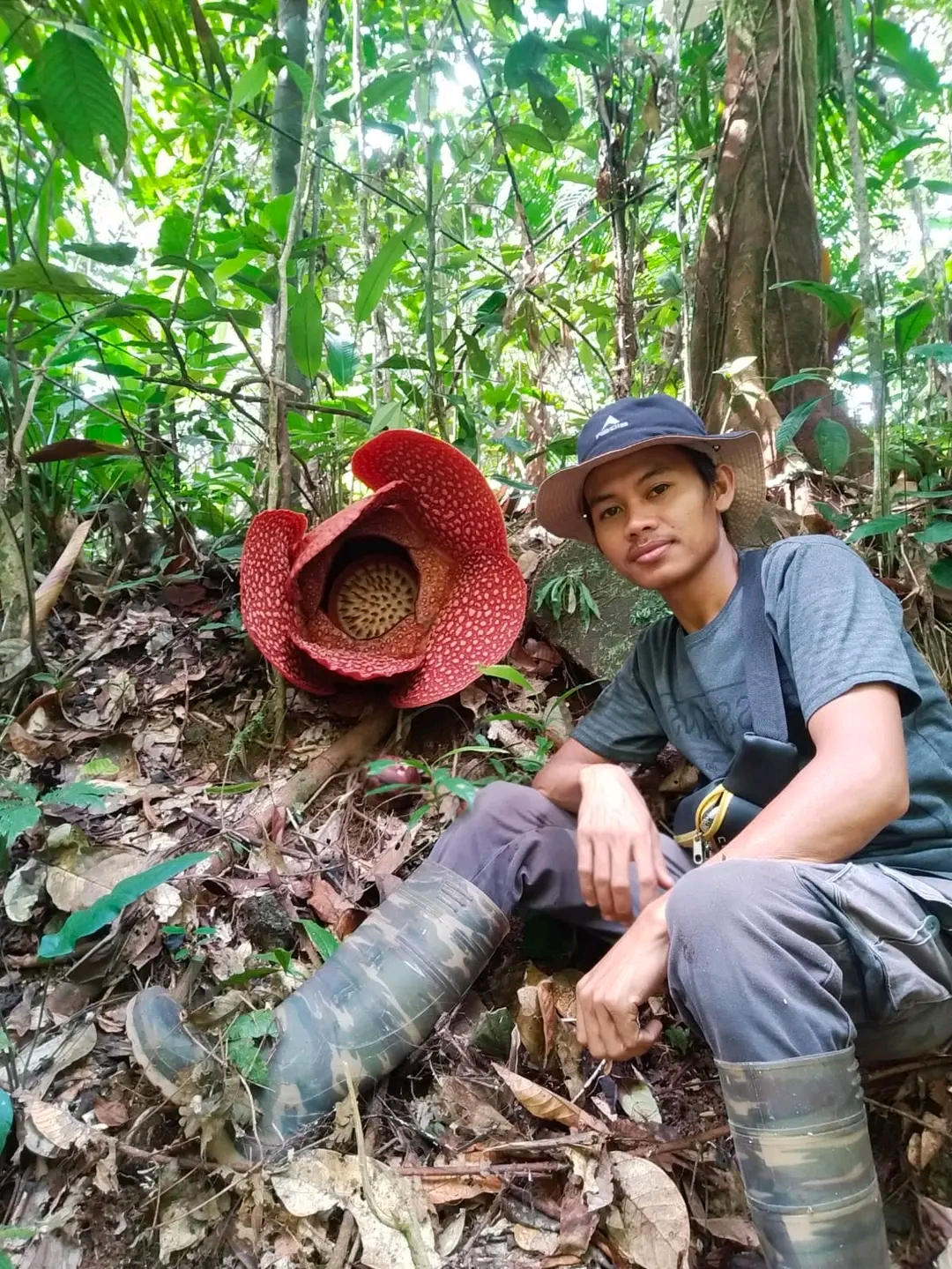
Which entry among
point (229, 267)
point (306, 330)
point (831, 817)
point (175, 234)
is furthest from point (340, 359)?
point (831, 817)

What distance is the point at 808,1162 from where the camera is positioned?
1.12 m

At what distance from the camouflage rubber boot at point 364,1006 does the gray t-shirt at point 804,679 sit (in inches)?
23.3

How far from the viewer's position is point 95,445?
2.55 m

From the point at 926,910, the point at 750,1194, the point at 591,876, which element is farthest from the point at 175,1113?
the point at 926,910

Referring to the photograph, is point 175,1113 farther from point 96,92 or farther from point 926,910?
point 96,92

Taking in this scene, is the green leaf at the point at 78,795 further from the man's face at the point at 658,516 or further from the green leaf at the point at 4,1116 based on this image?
the man's face at the point at 658,516

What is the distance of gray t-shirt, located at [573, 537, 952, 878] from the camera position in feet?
4.94

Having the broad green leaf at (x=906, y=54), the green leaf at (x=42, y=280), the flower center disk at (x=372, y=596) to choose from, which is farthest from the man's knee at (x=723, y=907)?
the broad green leaf at (x=906, y=54)

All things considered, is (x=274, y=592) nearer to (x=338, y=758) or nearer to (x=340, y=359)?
(x=338, y=758)

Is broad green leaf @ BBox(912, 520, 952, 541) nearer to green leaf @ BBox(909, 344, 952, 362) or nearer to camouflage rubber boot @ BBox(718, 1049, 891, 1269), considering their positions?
green leaf @ BBox(909, 344, 952, 362)

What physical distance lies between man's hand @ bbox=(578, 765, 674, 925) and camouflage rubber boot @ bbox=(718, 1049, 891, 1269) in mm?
446

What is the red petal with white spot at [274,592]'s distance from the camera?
2240 mm

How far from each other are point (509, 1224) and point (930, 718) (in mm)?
1235

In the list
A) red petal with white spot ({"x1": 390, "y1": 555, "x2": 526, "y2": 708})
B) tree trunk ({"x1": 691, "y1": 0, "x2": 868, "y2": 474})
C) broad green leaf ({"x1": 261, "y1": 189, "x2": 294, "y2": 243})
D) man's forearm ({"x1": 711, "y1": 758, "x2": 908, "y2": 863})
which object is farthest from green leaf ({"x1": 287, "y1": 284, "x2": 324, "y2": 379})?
man's forearm ({"x1": 711, "y1": 758, "x2": 908, "y2": 863})
